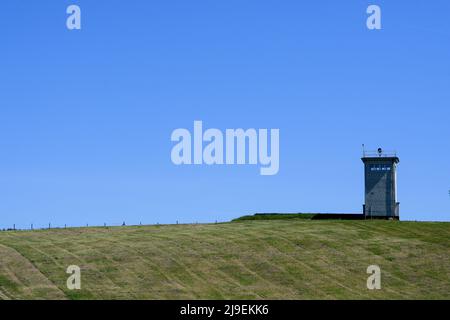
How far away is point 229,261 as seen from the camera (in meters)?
83.6

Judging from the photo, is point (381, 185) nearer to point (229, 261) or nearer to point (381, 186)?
point (381, 186)

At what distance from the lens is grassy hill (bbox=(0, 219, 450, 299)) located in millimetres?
74188

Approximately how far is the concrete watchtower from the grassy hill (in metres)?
4.81

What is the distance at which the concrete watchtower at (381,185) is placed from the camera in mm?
106875

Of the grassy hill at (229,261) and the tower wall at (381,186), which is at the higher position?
the tower wall at (381,186)

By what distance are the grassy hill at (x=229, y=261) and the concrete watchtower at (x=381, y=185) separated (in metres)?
4.81

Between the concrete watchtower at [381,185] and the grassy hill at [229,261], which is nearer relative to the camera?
the grassy hill at [229,261]

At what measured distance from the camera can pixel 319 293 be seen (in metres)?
75.2

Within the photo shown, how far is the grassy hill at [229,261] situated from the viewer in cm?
7419
